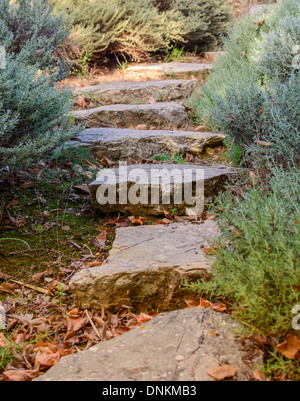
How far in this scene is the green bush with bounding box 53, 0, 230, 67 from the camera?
695cm

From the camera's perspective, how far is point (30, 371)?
172 cm

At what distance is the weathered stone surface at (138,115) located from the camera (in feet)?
16.6

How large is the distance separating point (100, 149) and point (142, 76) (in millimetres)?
3472

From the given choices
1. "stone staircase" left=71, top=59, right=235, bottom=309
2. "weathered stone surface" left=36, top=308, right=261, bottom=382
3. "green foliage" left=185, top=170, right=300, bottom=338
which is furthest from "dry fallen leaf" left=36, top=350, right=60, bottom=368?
"green foliage" left=185, top=170, right=300, bottom=338

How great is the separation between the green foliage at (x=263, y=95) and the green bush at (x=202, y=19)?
2.64 metres

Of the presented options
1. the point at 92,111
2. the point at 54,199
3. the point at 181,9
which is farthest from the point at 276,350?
the point at 181,9

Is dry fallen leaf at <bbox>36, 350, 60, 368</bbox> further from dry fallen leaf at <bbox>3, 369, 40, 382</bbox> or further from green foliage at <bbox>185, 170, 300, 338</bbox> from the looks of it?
green foliage at <bbox>185, 170, 300, 338</bbox>

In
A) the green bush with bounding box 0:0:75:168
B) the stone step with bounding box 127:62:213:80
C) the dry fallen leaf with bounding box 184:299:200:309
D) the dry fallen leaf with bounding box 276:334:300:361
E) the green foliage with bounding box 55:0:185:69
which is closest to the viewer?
the dry fallen leaf with bounding box 276:334:300:361

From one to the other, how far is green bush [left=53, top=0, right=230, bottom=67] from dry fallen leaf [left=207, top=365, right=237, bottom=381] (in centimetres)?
643

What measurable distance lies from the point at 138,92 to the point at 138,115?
3.19 ft

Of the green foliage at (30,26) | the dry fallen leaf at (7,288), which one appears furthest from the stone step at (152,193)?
the green foliage at (30,26)

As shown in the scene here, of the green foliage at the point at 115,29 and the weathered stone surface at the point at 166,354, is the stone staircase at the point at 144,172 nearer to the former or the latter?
the weathered stone surface at the point at 166,354

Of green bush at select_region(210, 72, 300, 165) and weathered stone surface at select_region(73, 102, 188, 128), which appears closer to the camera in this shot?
green bush at select_region(210, 72, 300, 165)

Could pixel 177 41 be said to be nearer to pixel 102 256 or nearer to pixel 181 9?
pixel 181 9
